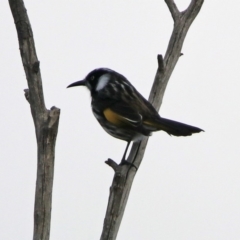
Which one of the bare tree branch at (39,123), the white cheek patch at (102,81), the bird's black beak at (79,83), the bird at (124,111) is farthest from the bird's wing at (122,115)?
the bare tree branch at (39,123)

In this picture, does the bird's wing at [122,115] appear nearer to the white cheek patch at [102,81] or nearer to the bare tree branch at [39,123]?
the white cheek patch at [102,81]

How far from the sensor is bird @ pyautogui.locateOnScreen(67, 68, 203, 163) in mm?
4461

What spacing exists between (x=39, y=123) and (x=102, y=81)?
1.56m

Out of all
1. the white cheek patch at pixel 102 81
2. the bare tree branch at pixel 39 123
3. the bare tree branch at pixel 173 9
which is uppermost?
the bare tree branch at pixel 173 9

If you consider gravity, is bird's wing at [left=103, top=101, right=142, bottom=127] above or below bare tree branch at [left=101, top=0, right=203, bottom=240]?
below

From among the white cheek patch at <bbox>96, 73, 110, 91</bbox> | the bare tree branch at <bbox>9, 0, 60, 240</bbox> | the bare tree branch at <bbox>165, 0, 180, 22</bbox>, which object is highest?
the bare tree branch at <bbox>165, 0, 180, 22</bbox>

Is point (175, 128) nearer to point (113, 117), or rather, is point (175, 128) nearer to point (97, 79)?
point (113, 117)

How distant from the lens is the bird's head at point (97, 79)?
203 inches

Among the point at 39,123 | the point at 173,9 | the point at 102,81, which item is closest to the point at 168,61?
the point at 173,9

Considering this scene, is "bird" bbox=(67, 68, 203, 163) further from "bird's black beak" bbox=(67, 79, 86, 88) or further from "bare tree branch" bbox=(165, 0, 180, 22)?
"bare tree branch" bbox=(165, 0, 180, 22)

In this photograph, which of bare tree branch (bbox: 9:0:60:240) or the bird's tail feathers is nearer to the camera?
bare tree branch (bbox: 9:0:60:240)

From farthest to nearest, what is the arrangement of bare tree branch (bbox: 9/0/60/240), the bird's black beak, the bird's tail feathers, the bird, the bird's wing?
the bird's black beak
the bird's wing
the bird
the bird's tail feathers
bare tree branch (bbox: 9/0/60/240)

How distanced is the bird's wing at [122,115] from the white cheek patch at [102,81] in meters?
0.37

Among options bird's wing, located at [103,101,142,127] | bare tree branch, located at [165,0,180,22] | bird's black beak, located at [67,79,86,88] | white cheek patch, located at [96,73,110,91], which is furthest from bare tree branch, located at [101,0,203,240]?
bird's black beak, located at [67,79,86,88]
